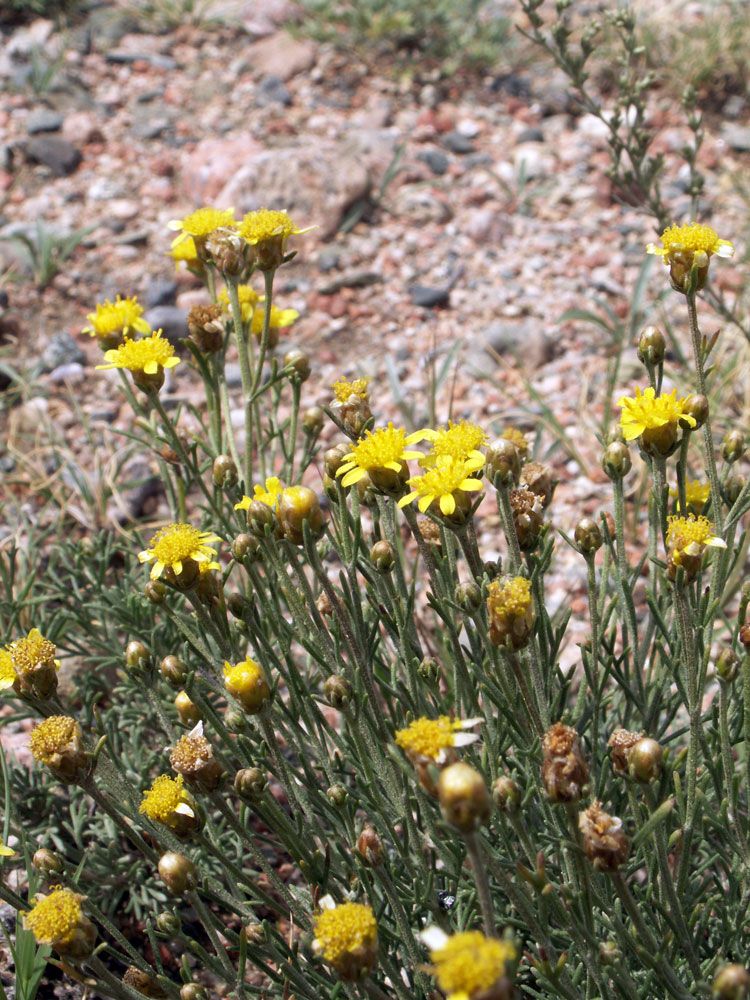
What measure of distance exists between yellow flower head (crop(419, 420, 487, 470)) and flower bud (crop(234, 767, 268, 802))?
73 cm

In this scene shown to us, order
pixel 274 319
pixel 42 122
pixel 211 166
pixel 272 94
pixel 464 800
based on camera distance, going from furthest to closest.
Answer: pixel 272 94 < pixel 42 122 < pixel 211 166 < pixel 274 319 < pixel 464 800

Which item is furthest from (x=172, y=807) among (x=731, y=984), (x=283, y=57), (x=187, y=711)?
(x=283, y=57)

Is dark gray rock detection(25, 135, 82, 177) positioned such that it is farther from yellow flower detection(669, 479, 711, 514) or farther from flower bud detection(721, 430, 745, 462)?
flower bud detection(721, 430, 745, 462)

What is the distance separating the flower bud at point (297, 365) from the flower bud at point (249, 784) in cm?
123

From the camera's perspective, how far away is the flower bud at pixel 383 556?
6.61 feet

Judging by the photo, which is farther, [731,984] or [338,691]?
[338,691]

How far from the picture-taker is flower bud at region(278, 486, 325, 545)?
2.01 meters

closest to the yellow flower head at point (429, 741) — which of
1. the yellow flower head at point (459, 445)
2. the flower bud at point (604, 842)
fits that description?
the flower bud at point (604, 842)

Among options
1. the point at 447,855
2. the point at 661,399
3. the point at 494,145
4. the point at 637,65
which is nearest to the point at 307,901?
the point at 447,855

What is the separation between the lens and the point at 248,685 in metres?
1.91

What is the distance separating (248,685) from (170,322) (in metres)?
3.50

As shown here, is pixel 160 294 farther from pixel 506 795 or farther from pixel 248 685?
pixel 506 795

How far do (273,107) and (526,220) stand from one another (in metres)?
2.22

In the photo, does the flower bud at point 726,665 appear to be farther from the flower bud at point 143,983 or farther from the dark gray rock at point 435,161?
the dark gray rock at point 435,161
